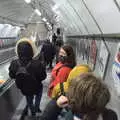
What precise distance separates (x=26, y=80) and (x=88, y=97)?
4385mm

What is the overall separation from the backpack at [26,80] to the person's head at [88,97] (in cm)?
412

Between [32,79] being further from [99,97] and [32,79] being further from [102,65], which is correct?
[99,97]

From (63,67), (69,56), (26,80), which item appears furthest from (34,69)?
(63,67)

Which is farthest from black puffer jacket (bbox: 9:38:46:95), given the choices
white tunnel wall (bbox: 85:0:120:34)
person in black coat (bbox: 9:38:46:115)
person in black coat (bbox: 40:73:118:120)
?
person in black coat (bbox: 40:73:118:120)

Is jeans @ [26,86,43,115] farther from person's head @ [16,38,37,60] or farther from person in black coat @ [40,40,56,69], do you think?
person in black coat @ [40,40,56,69]

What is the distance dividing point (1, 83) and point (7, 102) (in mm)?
457

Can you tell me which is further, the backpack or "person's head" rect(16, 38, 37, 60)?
the backpack

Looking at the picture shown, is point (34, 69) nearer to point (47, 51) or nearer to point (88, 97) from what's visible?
point (88, 97)

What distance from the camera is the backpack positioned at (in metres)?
6.20

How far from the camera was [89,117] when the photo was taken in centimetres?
208

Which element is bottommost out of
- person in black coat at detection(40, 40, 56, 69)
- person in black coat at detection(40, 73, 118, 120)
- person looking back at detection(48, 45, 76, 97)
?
person in black coat at detection(40, 40, 56, 69)

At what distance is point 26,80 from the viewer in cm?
636

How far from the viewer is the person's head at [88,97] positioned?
2.04 metres

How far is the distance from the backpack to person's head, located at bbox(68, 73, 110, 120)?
4.12 metres
